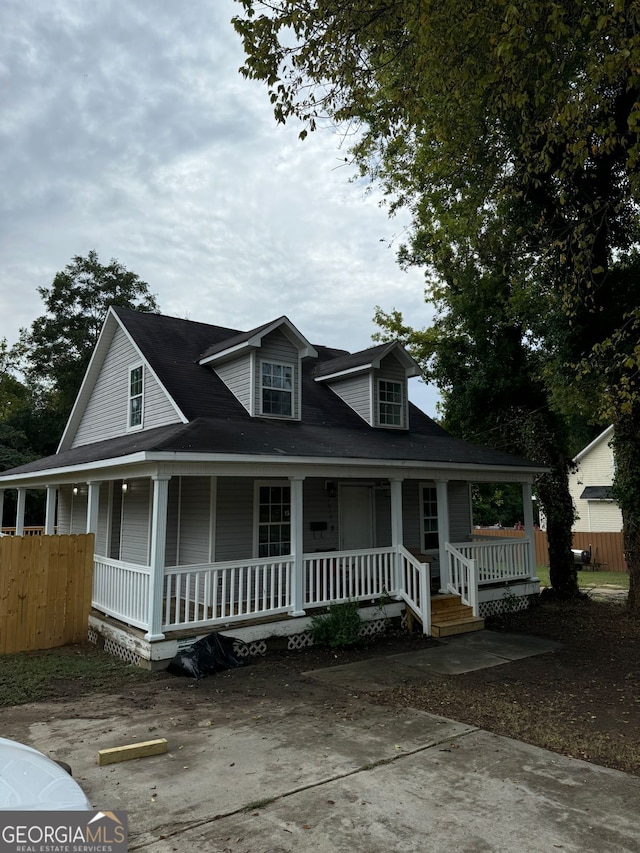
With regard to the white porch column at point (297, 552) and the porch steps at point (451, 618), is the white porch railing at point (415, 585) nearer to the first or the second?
the porch steps at point (451, 618)

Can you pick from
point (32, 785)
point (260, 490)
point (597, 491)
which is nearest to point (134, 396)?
point (260, 490)

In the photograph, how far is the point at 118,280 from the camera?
105 ft

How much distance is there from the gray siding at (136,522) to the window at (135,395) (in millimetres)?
1431

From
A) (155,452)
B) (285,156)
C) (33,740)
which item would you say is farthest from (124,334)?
(33,740)

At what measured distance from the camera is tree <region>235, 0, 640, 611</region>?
6.88m

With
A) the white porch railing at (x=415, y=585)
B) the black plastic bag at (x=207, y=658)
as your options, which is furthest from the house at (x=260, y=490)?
the black plastic bag at (x=207, y=658)

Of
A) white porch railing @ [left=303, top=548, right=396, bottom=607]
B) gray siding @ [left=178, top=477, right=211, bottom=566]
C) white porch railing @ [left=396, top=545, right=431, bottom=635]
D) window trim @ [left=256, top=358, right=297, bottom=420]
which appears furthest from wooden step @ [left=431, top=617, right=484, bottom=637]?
window trim @ [left=256, top=358, right=297, bottom=420]

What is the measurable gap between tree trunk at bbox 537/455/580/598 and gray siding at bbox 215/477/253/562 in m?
8.35

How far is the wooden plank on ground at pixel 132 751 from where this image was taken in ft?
15.4

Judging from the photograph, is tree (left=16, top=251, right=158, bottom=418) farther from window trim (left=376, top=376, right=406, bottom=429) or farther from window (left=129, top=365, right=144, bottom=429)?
window trim (left=376, top=376, right=406, bottom=429)

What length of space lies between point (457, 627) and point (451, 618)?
0.26 meters

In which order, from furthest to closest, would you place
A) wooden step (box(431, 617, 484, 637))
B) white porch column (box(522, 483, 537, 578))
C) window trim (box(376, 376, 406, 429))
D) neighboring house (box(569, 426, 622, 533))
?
neighboring house (box(569, 426, 622, 533)), window trim (box(376, 376, 406, 429)), white porch column (box(522, 483, 537, 578)), wooden step (box(431, 617, 484, 637))

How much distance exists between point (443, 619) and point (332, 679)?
3581 mm

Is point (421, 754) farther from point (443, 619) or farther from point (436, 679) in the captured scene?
point (443, 619)
